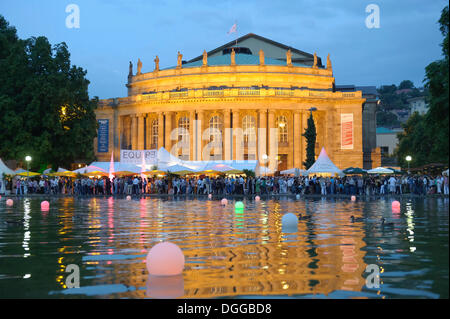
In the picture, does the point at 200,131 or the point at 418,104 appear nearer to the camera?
the point at 200,131

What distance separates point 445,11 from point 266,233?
34.6 ft

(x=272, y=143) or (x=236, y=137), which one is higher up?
(x=236, y=137)

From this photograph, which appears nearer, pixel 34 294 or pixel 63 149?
pixel 34 294

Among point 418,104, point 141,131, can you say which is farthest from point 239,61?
point 418,104

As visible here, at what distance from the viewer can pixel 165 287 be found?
25.6 ft

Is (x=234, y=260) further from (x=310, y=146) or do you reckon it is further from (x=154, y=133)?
(x=154, y=133)

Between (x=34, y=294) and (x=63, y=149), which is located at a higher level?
(x=63, y=149)

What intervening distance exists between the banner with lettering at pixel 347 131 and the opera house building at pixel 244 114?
0.42 ft

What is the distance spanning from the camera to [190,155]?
69812 mm

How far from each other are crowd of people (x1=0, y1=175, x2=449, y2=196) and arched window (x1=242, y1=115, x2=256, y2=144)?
20.5m

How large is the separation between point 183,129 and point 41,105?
22750 mm

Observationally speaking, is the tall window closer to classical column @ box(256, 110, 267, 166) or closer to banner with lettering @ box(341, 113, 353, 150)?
classical column @ box(256, 110, 267, 166)

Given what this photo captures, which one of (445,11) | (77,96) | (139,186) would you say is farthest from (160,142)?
(445,11)
